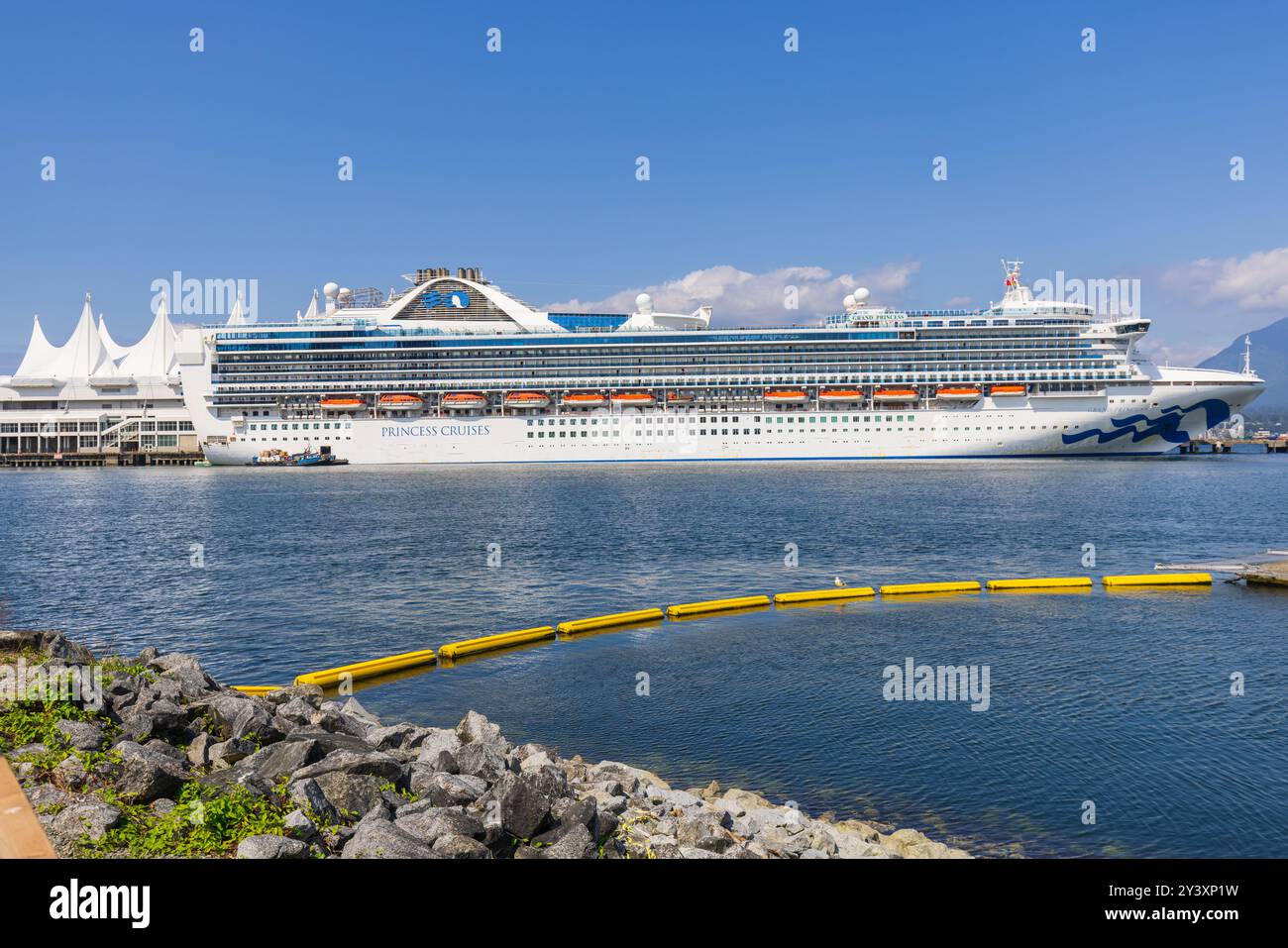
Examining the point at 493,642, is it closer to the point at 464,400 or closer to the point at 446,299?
the point at 464,400

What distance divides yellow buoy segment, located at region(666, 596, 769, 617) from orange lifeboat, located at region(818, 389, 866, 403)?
6405cm

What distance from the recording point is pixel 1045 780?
14.0 meters

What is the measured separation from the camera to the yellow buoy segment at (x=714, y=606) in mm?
25844

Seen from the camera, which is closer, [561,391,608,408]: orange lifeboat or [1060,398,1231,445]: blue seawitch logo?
[1060,398,1231,445]: blue seawitch logo

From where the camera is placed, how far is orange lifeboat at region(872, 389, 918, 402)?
86.5 m

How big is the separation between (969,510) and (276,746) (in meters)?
43.6

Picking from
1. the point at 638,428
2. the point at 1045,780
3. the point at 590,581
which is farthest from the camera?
the point at 638,428

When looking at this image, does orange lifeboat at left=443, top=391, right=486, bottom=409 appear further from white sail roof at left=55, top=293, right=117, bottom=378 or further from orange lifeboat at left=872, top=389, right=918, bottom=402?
white sail roof at left=55, top=293, right=117, bottom=378

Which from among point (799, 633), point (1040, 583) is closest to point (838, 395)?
point (1040, 583)

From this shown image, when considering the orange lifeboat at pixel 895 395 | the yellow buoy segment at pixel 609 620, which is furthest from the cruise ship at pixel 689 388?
the yellow buoy segment at pixel 609 620

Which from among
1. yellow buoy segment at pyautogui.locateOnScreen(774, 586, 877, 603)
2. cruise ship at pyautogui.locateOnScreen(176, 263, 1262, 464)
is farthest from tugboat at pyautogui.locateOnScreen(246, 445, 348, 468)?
yellow buoy segment at pyautogui.locateOnScreen(774, 586, 877, 603)
